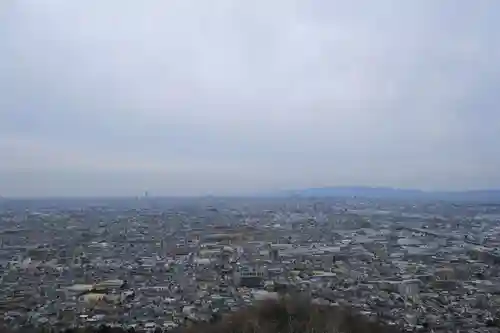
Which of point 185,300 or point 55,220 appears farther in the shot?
point 55,220

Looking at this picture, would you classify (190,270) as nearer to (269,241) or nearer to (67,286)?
(67,286)

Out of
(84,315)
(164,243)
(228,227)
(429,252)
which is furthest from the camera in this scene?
(228,227)

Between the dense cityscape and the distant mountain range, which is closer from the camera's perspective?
the dense cityscape

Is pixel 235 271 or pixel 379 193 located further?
pixel 379 193

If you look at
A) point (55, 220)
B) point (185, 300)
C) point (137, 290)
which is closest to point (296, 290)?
point (185, 300)

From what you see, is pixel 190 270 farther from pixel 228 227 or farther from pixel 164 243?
pixel 228 227

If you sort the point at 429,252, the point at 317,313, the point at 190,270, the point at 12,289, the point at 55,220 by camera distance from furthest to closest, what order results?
the point at 55,220 → the point at 429,252 → the point at 190,270 → the point at 12,289 → the point at 317,313

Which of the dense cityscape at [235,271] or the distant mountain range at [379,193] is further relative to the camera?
the distant mountain range at [379,193]
